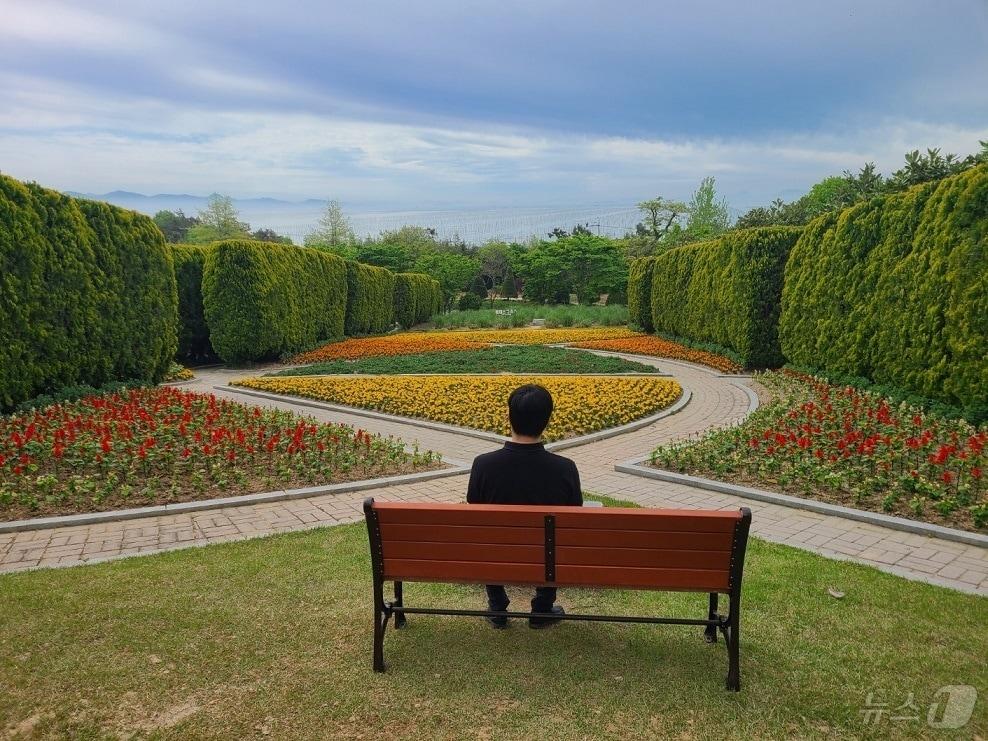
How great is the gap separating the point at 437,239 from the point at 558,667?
283 ft

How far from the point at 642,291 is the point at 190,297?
1815cm

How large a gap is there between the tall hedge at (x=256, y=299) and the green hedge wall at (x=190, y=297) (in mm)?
584

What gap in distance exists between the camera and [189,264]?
18.3 meters

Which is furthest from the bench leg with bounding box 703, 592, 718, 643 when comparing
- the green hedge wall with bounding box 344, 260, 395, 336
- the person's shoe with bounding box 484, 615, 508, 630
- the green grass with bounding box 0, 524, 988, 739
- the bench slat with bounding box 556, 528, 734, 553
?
the green hedge wall with bounding box 344, 260, 395, 336

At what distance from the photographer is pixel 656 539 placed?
2.87 meters

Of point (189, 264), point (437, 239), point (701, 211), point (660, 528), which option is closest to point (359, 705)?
point (660, 528)

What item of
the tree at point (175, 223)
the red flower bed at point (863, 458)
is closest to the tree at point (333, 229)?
the tree at point (175, 223)

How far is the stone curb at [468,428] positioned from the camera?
8.60 m

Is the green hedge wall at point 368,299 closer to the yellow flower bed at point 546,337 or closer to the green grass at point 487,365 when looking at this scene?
the yellow flower bed at point 546,337

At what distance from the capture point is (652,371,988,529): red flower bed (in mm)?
5520

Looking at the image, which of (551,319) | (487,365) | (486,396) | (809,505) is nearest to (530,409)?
(809,505)

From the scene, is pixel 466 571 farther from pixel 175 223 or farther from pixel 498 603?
pixel 175 223

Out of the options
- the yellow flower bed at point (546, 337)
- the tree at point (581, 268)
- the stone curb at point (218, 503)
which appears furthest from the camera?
the tree at point (581, 268)

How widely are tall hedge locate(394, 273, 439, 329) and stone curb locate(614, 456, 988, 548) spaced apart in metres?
27.5
